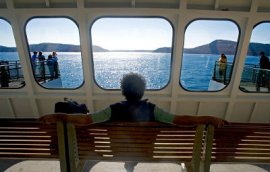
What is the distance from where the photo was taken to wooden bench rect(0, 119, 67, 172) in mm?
2020

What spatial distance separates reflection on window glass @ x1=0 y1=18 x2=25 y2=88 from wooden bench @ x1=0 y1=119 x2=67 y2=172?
8.75 ft

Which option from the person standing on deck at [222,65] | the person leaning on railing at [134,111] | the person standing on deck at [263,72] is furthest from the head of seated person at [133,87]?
the person standing on deck at [263,72]

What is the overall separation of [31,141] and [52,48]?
3870 mm

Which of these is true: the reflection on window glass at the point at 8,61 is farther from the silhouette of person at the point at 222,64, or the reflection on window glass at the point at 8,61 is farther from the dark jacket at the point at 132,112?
the silhouette of person at the point at 222,64

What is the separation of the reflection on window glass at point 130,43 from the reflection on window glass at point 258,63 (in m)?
1.68

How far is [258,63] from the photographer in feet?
A: 16.8

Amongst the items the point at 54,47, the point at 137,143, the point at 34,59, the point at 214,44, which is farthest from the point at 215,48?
the point at 34,59

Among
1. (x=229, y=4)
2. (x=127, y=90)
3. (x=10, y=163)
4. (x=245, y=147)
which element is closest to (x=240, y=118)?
(x=229, y=4)

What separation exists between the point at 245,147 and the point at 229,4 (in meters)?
2.76

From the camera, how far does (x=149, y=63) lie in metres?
6.35

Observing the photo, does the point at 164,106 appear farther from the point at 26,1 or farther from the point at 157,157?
the point at 26,1

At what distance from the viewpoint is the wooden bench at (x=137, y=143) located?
1938 millimetres

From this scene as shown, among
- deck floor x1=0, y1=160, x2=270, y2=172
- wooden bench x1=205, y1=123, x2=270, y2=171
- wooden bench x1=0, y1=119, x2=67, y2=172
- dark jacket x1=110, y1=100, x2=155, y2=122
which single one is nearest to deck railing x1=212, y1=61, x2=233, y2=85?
deck floor x1=0, y1=160, x2=270, y2=172

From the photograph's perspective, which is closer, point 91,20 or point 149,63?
point 91,20
